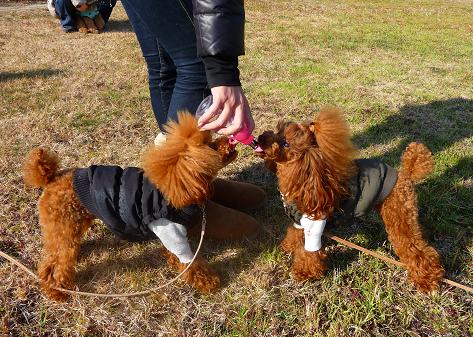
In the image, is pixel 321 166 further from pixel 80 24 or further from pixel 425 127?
pixel 80 24

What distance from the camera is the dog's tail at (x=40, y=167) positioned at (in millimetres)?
2025

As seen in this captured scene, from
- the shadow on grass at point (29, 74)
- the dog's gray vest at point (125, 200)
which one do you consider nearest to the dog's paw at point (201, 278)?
the dog's gray vest at point (125, 200)

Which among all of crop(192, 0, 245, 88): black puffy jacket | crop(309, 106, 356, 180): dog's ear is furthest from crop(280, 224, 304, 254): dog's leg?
crop(192, 0, 245, 88): black puffy jacket

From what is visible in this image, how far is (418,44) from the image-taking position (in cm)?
717

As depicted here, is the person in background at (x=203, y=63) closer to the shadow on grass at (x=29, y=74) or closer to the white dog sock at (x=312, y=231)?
the white dog sock at (x=312, y=231)

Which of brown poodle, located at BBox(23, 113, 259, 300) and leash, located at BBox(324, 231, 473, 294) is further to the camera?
leash, located at BBox(324, 231, 473, 294)

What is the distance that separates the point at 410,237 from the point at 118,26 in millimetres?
7443

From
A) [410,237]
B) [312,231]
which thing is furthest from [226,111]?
[410,237]

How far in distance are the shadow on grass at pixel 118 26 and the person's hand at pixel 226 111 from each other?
6.65m

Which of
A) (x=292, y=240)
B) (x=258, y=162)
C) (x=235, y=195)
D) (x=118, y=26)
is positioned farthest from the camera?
(x=118, y=26)

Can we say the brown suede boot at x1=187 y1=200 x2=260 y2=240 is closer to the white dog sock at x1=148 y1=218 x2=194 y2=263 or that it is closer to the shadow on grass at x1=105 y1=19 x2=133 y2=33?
the white dog sock at x1=148 y1=218 x2=194 y2=263

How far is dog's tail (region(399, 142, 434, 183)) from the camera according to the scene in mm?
2143

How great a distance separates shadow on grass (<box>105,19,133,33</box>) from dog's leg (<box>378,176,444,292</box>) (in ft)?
22.3

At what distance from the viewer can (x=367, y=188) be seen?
210 centimetres
